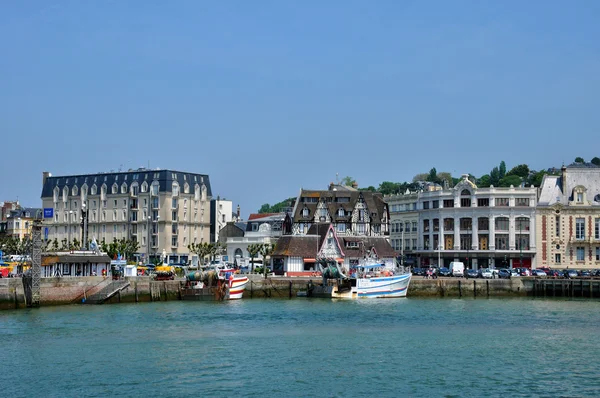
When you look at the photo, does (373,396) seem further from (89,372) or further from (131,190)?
(131,190)

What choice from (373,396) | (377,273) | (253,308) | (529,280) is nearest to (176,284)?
(253,308)

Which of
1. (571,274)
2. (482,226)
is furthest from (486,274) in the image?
(482,226)

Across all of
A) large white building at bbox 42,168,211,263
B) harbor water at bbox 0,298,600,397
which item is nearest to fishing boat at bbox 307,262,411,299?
harbor water at bbox 0,298,600,397

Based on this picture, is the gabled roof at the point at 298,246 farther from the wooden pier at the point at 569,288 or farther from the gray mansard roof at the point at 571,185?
the gray mansard roof at the point at 571,185

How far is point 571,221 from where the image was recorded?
380 feet

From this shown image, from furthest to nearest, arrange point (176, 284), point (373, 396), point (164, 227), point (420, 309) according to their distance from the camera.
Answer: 1. point (164, 227)
2. point (176, 284)
3. point (420, 309)
4. point (373, 396)

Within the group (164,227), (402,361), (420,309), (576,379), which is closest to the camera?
(576,379)

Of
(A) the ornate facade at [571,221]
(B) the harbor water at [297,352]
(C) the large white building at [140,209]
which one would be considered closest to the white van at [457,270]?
(A) the ornate facade at [571,221]

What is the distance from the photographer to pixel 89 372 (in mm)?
42812

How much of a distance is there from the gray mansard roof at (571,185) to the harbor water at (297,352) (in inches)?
1789

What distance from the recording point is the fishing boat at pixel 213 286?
85625 mm

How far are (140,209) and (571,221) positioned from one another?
61.6 metres

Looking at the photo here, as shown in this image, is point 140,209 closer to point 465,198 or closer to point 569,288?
point 465,198

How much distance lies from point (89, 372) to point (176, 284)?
4354 cm
